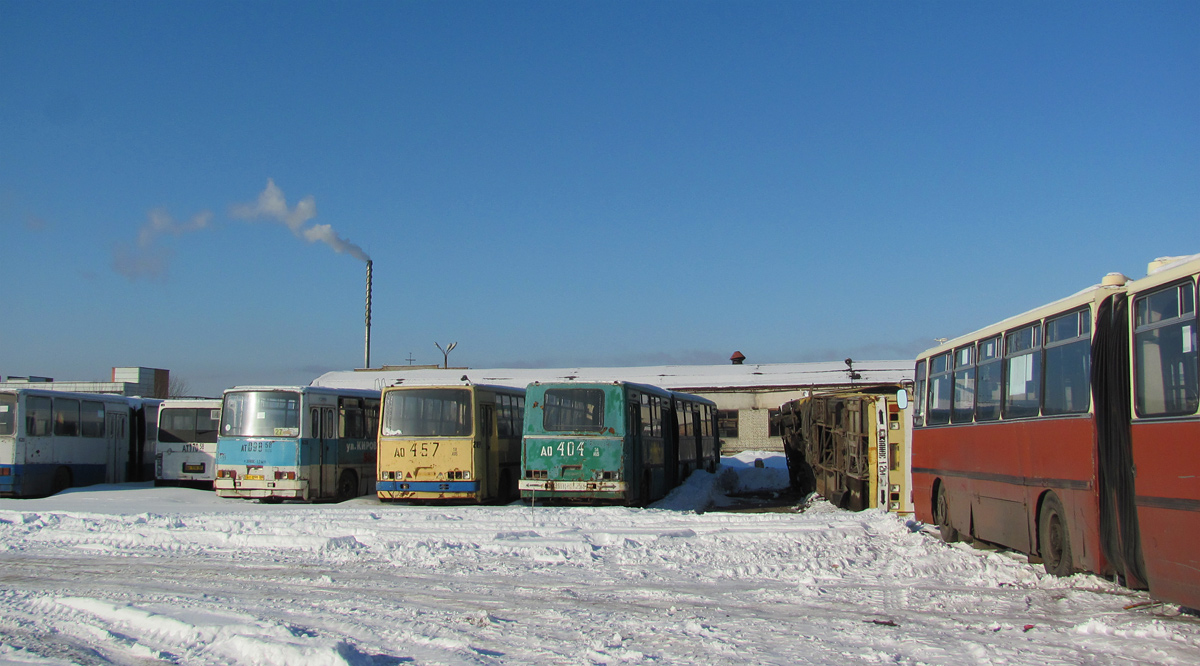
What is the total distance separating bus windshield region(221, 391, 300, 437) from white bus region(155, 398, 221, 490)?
184 inches

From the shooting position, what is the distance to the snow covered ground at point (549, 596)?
713 centimetres

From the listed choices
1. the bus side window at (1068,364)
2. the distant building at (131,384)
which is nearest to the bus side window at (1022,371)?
the bus side window at (1068,364)

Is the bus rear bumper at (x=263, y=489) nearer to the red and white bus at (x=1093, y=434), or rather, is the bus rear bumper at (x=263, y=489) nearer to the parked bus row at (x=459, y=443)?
the parked bus row at (x=459, y=443)

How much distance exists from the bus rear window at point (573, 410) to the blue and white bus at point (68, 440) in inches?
543

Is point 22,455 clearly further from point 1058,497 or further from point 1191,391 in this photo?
point 1191,391

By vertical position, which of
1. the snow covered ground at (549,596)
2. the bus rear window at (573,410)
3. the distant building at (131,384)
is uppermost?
the distant building at (131,384)

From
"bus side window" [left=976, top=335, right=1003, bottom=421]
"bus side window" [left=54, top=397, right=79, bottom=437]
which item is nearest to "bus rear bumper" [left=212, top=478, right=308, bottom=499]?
"bus side window" [left=54, top=397, right=79, bottom=437]

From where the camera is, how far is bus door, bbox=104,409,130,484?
2777 centimetres

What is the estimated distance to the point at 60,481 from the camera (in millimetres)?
25344

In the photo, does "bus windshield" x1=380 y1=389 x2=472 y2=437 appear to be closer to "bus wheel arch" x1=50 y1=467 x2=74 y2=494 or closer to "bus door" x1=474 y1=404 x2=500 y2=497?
"bus door" x1=474 y1=404 x2=500 y2=497

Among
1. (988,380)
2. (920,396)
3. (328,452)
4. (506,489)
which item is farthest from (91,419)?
(988,380)

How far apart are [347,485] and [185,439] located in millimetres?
5869

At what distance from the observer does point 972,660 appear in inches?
269

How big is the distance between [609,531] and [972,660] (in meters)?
7.62
